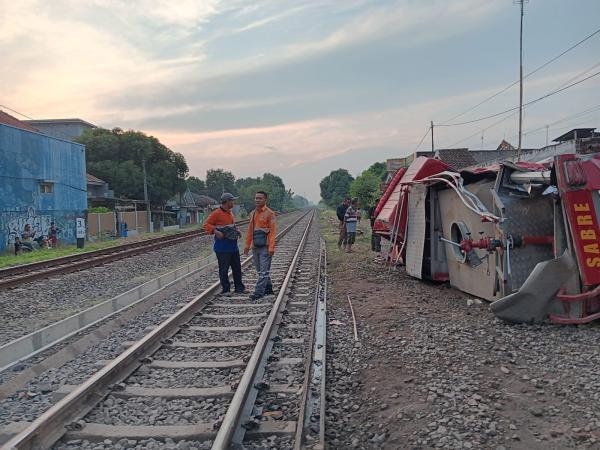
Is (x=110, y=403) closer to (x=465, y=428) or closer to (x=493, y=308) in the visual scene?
(x=465, y=428)

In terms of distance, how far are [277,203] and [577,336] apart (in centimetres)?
12634

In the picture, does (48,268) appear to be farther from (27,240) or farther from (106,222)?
(106,222)

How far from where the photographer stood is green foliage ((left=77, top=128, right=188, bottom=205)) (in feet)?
157

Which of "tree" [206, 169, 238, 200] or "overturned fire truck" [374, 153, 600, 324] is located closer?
"overturned fire truck" [374, 153, 600, 324]

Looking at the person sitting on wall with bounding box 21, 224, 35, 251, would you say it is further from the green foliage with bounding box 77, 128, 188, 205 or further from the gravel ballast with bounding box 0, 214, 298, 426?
the green foliage with bounding box 77, 128, 188, 205

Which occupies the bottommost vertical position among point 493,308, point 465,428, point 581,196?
point 465,428

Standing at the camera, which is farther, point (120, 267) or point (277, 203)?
point (277, 203)

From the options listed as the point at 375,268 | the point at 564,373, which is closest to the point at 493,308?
the point at 564,373

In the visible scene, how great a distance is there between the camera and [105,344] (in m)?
5.90

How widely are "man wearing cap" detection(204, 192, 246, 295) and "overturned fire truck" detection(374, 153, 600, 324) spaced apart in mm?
3320

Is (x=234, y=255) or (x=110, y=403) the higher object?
(x=234, y=255)

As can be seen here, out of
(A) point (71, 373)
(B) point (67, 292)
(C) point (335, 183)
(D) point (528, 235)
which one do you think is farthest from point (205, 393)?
(C) point (335, 183)

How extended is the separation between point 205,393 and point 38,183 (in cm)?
2563

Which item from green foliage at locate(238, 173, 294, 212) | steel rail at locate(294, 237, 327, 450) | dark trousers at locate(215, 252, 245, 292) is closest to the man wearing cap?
dark trousers at locate(215, 252, 245, 292)
